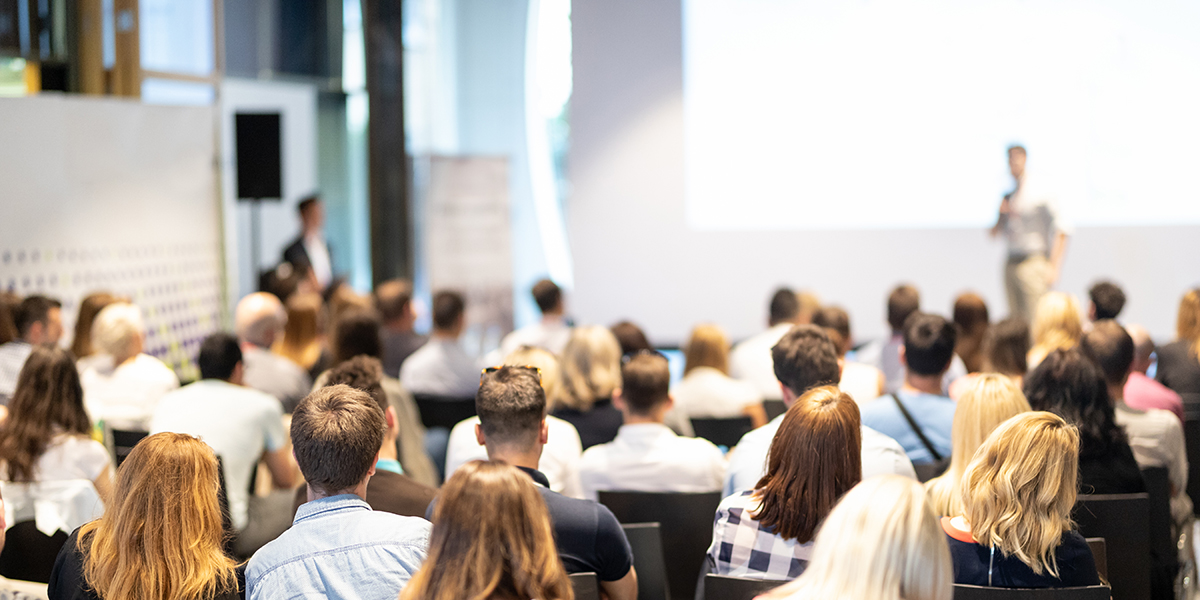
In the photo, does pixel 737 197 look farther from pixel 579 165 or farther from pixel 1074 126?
pixel 1074 126

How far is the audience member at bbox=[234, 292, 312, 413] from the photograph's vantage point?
446cm

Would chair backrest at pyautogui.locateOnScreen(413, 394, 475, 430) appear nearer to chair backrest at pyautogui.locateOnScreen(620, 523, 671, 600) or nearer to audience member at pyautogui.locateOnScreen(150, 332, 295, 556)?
audience member at pyautogui.locateOnScreen(150, 332, 295, 556)

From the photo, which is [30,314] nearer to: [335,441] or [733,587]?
[335,441]

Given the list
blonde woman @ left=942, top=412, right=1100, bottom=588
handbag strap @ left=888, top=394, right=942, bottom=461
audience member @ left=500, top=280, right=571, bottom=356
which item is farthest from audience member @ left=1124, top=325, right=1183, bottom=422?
audience member @ left=500, top=280, right=571, bottom=356

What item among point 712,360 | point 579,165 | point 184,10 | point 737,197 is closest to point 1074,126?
point 737,197

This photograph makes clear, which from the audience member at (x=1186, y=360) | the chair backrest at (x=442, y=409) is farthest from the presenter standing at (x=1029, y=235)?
the chair backrest at (x=442, y=409)

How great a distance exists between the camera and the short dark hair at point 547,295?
222 inches

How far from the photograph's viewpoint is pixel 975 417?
270 centimetres

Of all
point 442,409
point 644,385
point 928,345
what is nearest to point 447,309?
point 442,409

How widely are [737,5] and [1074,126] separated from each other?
2.69 m

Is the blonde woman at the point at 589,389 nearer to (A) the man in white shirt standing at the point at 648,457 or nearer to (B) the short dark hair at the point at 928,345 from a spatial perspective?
(A) the man in white shirt standing at the point at 648,457

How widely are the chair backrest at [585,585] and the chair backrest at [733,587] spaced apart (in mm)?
239

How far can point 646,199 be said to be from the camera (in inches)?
329

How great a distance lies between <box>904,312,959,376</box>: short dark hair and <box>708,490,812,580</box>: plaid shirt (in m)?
1.38
